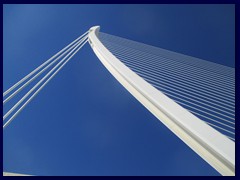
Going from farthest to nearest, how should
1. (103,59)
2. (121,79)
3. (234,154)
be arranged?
Answer: (103,59) → (121,79) → (234,154)

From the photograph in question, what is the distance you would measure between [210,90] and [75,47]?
12.0ft

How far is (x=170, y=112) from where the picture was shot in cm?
372

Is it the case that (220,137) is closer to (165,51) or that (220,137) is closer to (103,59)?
(103,59)

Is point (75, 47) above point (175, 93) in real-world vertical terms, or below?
above

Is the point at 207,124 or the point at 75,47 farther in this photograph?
the point at 75,47

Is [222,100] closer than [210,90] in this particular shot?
Yes

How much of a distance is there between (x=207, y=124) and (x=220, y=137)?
340 mm

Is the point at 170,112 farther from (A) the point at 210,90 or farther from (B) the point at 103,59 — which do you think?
(B) the point at 103,59

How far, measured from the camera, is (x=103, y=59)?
321 inches

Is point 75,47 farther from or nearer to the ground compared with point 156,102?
farther from the ground

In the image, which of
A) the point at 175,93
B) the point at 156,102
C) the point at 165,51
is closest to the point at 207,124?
the point at 156,102
